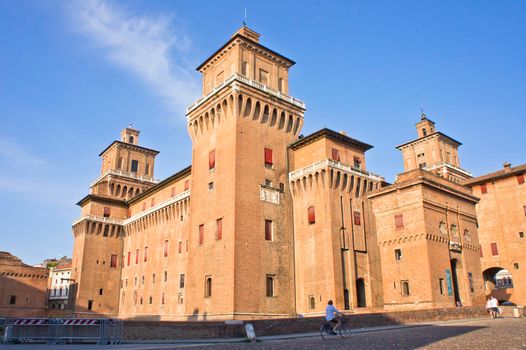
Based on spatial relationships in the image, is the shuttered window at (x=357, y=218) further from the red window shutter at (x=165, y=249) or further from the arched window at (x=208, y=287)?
the red window shutter at (x=165, y=249)

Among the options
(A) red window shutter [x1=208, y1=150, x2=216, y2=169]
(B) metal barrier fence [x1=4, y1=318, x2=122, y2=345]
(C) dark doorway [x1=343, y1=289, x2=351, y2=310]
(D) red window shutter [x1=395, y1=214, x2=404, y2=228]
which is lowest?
(B) metal barrier fence [x1=4, y1=318, x2=122, y2=345]

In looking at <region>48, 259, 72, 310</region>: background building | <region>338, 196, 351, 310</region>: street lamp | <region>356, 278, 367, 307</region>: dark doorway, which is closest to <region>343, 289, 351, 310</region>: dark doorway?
<region>338, 196, 351, 310</region>: street lamp

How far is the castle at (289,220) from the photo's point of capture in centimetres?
3547

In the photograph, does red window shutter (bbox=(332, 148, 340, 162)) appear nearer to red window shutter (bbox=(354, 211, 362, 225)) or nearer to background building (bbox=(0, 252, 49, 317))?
red window shutter (bbox=(354, 211, 362, 225))

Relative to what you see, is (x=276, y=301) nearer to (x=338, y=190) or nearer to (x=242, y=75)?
(x=338, y=190)

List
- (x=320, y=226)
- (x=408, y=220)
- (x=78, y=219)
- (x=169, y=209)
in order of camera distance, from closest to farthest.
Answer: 1. (x=408, y=220)
2. (x=320, y=226)
3. (x=169, y=209)
4. (x=78, y=219)

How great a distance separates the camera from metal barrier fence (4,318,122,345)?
1962cm

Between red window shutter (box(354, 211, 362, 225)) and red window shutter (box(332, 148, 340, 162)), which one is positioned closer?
red window shutter (box(354, 211, 362, 225))

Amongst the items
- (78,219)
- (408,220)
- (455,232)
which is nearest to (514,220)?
(455,232)

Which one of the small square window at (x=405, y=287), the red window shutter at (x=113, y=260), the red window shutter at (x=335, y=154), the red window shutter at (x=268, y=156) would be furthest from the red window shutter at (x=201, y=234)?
the red window shutter at (x=113, y=260)

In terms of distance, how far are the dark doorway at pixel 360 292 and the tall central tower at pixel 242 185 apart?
568 centimetres

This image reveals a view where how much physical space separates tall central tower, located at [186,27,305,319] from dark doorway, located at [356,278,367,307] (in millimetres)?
5682

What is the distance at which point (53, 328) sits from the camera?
20.4 metres

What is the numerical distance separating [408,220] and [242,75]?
19.3m
